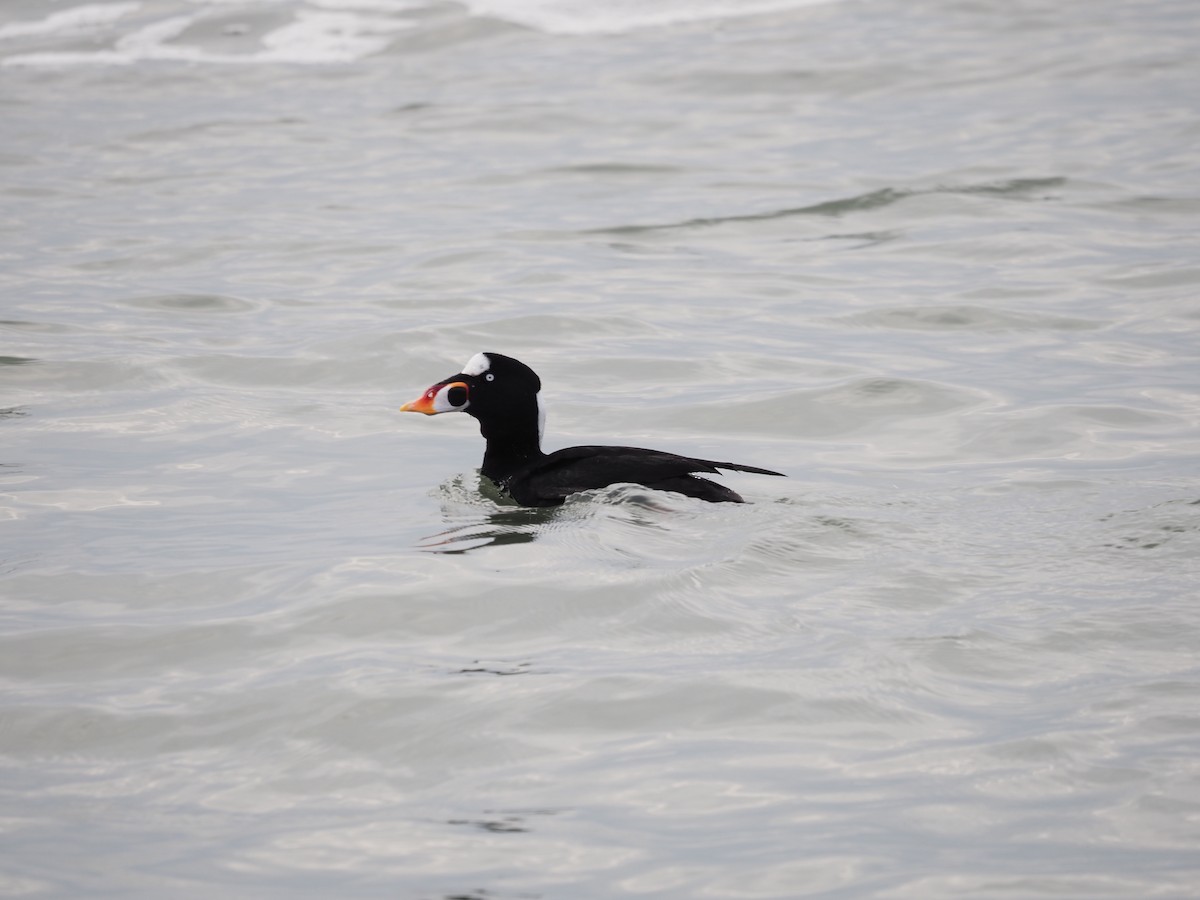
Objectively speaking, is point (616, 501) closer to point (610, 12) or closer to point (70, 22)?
point (610, 12)

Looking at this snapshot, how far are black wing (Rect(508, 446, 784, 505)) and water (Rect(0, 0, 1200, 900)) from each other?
12 cm

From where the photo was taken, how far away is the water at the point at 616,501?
14.0ft

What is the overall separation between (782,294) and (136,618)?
269 inches

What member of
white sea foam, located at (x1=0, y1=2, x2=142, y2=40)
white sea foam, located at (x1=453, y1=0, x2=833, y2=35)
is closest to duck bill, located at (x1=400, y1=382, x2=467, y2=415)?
white sea foam, located at (x1=453, y1=0, x2=833, y2=35)

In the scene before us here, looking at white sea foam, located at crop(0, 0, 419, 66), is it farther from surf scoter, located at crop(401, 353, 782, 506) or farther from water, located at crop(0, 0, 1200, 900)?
surf scoter, located at crop(401, 353, 782, 506)

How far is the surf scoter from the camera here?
705 cm

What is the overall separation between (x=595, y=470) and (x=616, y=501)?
0.20 meters

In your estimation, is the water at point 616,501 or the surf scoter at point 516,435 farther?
the surf scoter at point 516,435

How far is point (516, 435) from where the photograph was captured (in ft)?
24.9

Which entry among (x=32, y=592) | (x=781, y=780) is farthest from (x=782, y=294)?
(x=781, y=780)

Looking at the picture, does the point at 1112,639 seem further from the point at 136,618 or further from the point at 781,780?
the point at 136,618

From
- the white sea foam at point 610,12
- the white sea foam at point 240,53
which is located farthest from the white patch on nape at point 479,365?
the white sea foam at point 610,12

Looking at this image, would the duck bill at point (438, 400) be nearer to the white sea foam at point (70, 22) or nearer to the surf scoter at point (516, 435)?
the surf scoter at point (516, 435)

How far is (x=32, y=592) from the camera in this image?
20.2 feet
